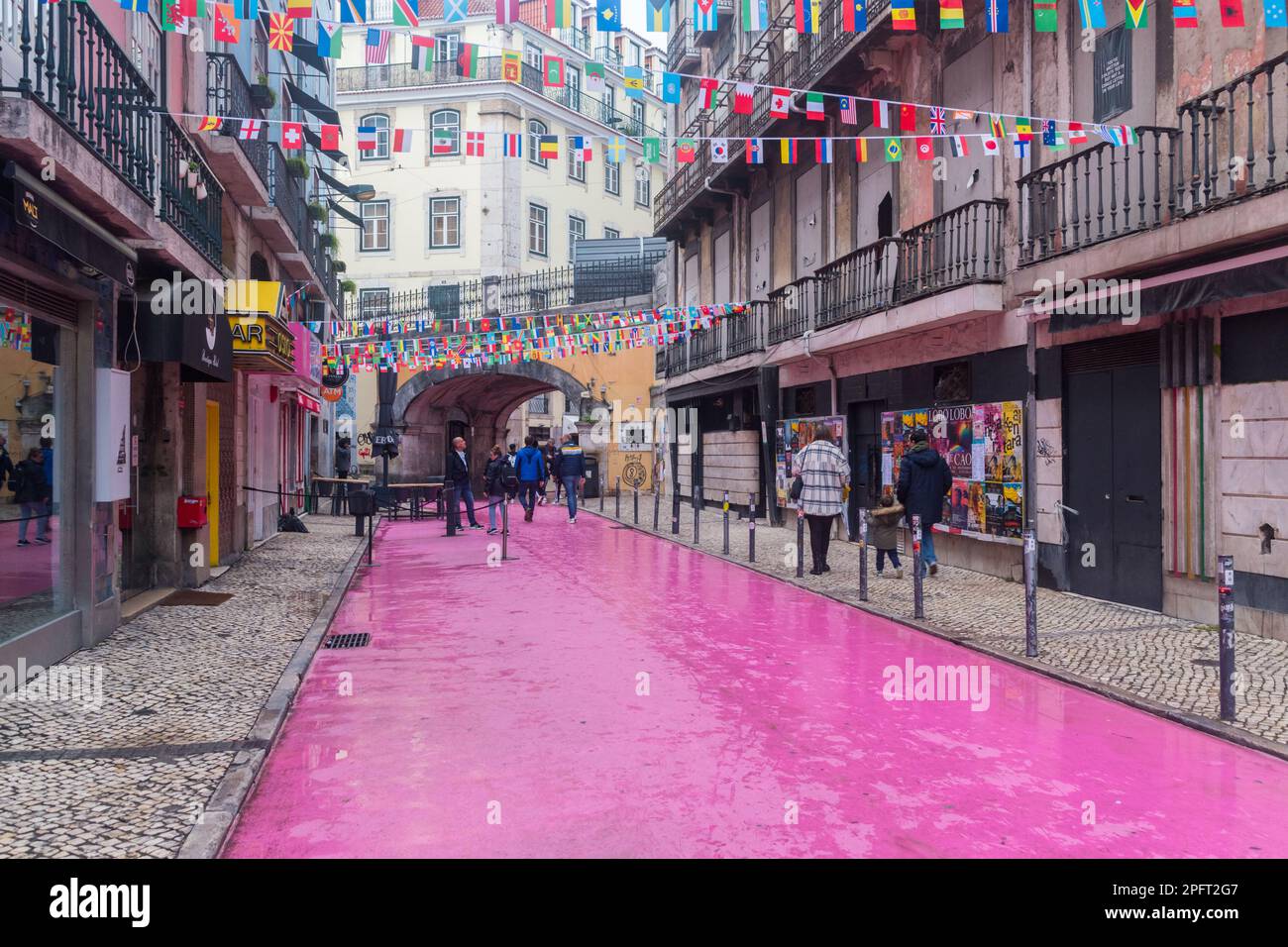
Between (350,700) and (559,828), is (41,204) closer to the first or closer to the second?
(350,700)

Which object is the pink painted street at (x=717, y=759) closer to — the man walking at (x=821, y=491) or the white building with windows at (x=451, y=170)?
the man walking at (x=821, y=491)

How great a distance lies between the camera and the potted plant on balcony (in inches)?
560

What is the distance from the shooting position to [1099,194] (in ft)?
33.2

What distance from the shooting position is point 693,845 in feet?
12.9

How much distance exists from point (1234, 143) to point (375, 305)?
29.4m

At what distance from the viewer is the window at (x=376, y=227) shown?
122 feet

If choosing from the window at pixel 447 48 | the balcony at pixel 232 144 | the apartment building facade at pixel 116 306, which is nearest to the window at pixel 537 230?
the window at pixel 447 48

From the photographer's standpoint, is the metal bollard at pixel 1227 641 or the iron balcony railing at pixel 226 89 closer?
the metal bollard at pixel 1227 641

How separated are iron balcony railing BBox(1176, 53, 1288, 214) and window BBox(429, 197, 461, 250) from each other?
99.4 feet

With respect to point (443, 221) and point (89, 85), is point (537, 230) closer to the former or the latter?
point (443, 221)

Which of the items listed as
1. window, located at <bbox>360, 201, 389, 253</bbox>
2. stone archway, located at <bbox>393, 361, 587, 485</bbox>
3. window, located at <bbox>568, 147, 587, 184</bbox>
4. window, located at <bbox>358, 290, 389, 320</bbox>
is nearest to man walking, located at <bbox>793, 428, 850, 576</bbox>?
stone archway, located at <bbox>393, 361, 587, 485</bbox>

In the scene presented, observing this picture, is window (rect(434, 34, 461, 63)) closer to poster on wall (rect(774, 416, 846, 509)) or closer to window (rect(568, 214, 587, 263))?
window (rect(568, 214, 587, 263))

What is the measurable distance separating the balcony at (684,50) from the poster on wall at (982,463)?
1462 centimetres

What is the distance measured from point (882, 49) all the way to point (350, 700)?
1240 cm
